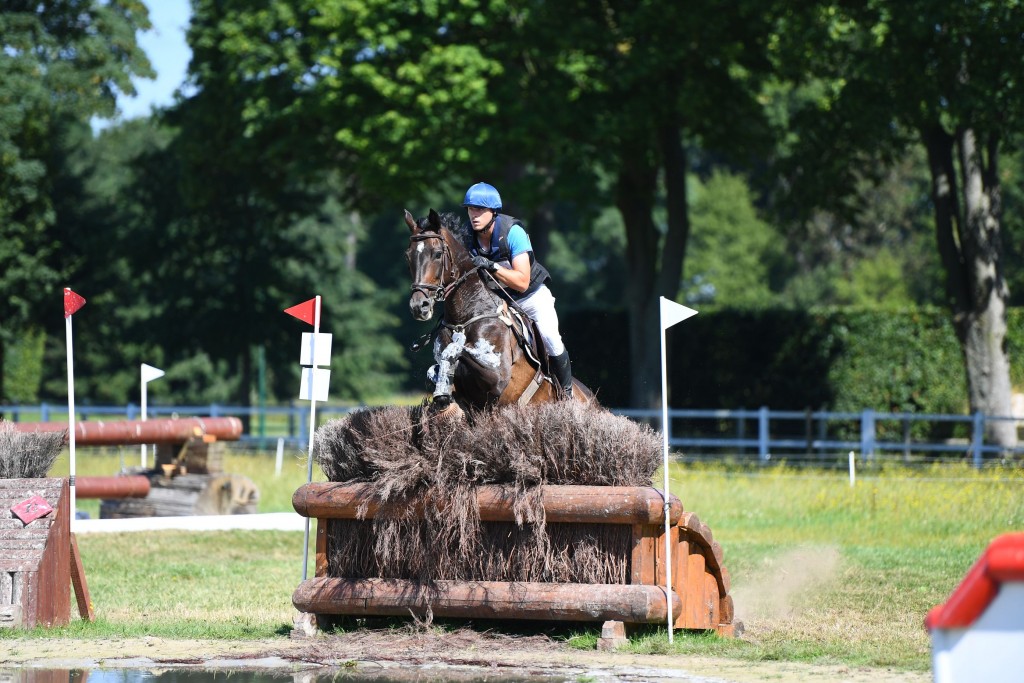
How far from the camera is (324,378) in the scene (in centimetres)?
990

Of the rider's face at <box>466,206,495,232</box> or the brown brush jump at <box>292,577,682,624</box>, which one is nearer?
the brown brush jump at <box>292,577,682,624</box>

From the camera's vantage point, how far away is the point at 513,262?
8.57 meters

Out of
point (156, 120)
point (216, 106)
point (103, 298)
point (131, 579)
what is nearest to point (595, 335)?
point (216, 106)

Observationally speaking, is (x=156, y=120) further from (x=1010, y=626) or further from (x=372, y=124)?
(x=1010, y=626)

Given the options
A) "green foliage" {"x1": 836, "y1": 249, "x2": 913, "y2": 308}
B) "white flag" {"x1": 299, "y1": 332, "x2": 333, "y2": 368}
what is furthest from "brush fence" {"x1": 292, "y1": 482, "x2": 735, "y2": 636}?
"green foliage" {"x1": 836, "y1": 249, "x2": 913, "y2": 308}

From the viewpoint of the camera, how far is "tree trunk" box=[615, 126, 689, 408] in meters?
25.8

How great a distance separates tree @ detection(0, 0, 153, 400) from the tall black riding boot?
22.8m

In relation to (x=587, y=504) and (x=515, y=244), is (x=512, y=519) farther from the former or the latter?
(x=515, y=244)

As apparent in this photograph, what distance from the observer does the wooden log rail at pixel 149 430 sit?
581 inches

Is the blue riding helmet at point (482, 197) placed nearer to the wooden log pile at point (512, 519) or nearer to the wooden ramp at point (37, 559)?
the wooden log pile at point (512, 519)

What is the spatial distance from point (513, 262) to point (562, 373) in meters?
0.94

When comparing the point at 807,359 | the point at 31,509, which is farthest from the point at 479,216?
the point at 807,359

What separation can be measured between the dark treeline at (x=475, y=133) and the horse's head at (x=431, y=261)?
13.2 m

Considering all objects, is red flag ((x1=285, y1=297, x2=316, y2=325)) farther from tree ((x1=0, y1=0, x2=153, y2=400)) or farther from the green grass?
tree ((x1=0, y1=0, x2=153, y2=400))
